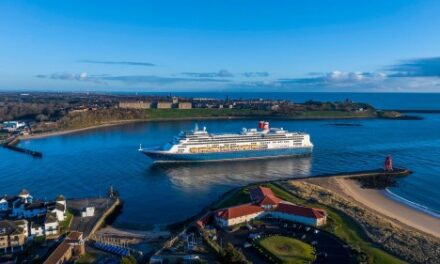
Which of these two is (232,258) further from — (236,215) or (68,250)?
(68,250)

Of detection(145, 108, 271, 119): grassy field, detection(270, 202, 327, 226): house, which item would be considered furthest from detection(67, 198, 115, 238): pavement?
detection(145, 108, 271, 119): grassy field

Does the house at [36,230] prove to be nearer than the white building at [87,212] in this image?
Yes

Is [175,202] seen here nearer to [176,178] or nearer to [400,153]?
[176,178]

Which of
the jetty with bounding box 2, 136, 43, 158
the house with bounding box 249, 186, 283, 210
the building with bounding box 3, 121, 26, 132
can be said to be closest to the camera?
the house with bounding box 249, 186, 283, 210

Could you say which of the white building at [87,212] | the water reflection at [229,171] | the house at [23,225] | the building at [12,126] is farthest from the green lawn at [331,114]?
the house at [23,225]

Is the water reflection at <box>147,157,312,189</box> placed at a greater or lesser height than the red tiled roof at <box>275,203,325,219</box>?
lesser

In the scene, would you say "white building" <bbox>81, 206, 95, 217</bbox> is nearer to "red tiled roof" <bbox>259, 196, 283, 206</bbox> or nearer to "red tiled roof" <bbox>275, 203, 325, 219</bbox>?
"red tiled roof" <bbox>259, 196, 283, 206</bbox>

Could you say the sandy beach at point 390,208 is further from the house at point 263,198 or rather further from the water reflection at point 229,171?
the house at point 263,198
